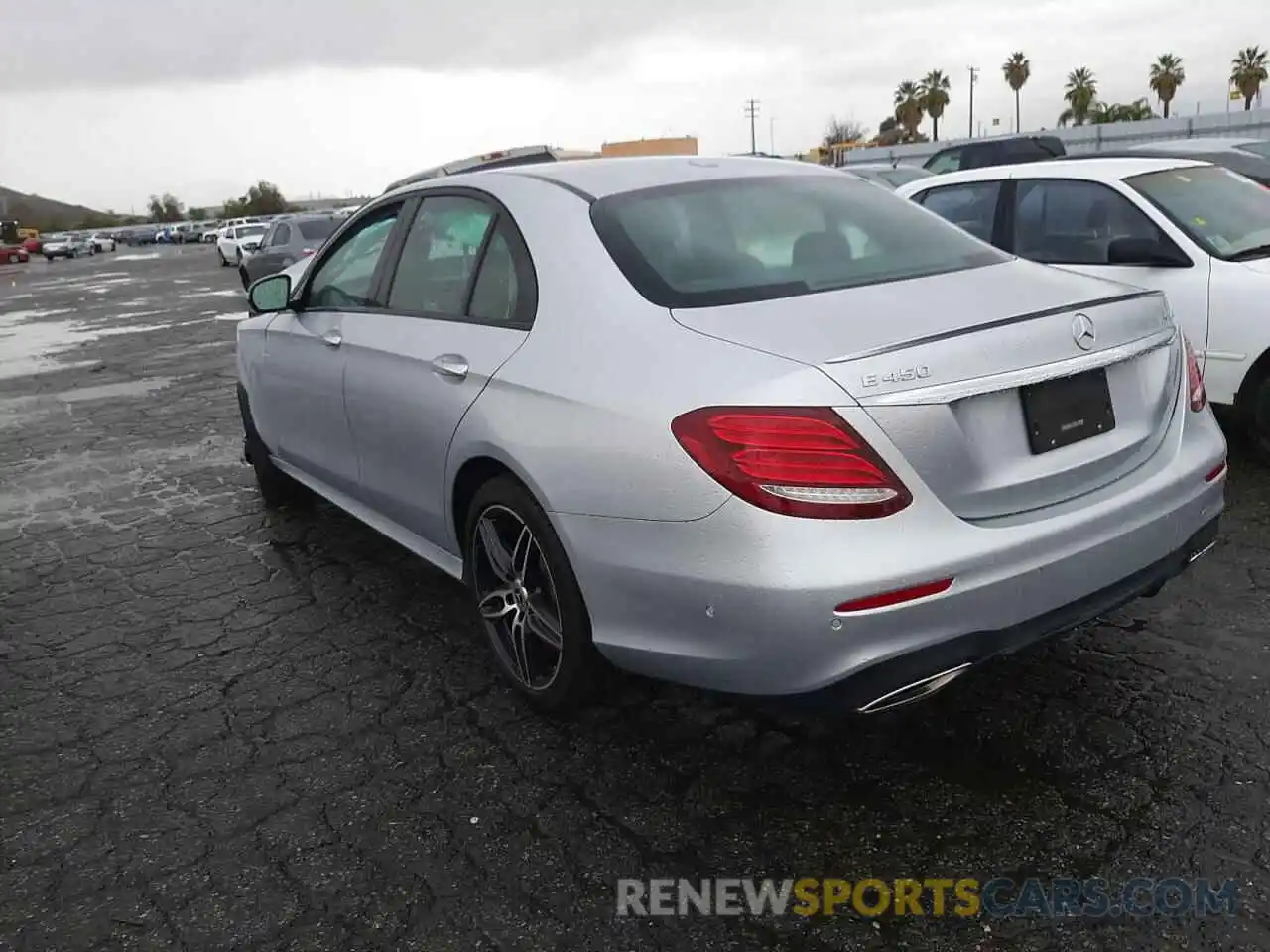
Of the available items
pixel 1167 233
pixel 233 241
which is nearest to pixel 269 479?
pixel 1167 233

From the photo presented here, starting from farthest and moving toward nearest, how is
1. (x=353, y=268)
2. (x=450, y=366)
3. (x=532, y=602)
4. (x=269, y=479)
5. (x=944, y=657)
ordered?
(x=269, y=479) < (x=353, y=268) < (x=450, y=366) < (x=532, y=602) < (x=944, y=657)

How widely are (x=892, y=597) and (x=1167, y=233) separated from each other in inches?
167

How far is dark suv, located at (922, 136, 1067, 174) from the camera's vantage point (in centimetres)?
1915

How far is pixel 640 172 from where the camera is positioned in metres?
3.84

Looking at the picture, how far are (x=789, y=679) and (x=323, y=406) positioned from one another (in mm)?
2719

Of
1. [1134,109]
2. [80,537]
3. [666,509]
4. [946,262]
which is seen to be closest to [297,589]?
[80,537]

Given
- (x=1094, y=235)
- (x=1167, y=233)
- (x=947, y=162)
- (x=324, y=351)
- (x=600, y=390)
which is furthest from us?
(x=947, y=162)

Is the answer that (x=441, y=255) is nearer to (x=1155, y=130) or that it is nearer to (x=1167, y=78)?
(x=1155, y=130)

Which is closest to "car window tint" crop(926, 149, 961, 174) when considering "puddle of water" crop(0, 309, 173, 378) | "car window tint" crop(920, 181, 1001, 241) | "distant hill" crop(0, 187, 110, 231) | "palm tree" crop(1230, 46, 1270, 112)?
"car window tint" crop(920, 181, 1001, 241)

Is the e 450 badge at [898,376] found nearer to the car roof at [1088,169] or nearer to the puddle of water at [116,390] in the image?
the car roof at [1088,169]

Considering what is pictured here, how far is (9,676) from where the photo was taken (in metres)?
4.19

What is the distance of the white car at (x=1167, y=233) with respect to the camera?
541 cm

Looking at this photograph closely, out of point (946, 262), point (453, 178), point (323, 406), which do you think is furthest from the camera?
point (323, 406)

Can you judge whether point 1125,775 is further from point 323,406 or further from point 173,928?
point 323,406
